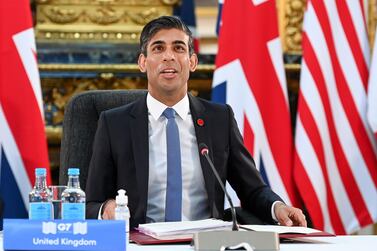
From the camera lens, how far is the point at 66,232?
5.92 ft

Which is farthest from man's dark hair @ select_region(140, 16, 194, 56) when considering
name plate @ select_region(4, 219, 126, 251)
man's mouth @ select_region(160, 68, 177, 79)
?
name plate @ select_region(4, 219, 126, 251)

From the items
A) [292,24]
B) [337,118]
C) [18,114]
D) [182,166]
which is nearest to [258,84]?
[337,118]

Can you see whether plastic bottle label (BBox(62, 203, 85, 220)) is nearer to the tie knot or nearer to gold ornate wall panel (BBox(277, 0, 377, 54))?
the tie knot

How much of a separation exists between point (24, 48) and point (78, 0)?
114cm

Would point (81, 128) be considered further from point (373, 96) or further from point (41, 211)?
point (373, 96)

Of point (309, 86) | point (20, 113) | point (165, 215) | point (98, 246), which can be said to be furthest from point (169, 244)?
point (309, 86)

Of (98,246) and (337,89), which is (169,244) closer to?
(98,246)

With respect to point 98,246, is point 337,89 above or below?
above

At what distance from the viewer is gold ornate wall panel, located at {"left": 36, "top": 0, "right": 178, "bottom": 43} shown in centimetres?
489

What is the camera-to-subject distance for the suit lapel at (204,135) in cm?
266

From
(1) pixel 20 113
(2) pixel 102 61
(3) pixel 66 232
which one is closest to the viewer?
(3) pixel 66 232

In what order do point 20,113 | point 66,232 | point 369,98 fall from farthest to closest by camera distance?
point 369,98 < point 20,113 < point 66,232

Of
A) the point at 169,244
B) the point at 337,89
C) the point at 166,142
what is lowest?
the point at 169,244

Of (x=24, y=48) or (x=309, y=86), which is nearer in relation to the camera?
(x=24, y=48)
